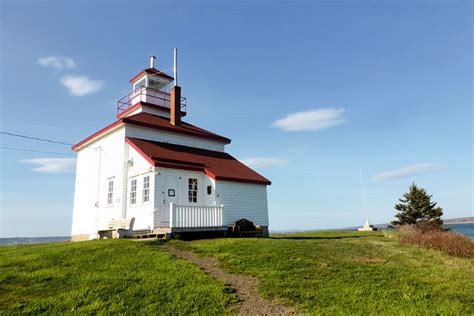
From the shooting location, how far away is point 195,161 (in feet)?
63.5

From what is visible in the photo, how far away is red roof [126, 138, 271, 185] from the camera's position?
1783 centimetres

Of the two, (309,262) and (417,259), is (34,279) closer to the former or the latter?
(309,262)

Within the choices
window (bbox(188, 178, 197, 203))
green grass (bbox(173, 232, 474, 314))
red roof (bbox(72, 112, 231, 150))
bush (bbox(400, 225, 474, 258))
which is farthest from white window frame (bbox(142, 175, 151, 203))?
bush (bbox(400, 225, 474, 258))

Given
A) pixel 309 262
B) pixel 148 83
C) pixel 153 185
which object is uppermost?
pixel 148 83

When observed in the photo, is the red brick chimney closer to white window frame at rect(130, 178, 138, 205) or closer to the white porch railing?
white window frame at rect(130, 178, 138, 205)

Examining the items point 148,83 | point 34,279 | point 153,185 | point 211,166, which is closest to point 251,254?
point 34,279

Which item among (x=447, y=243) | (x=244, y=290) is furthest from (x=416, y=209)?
(x=244, y=290)

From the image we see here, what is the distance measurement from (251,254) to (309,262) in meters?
1.92

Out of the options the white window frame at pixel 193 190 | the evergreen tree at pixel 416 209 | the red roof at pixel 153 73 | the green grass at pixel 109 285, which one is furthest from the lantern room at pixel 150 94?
the evergreen tree at pixel 416 209

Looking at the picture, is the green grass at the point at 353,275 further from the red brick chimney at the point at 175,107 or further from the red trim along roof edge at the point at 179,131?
the red brick chimney at the point at 175,107

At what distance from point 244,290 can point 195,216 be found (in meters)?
8.60

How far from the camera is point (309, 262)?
1084 cm

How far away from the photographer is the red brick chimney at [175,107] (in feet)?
75.2

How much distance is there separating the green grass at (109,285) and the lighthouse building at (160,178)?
16.1 ft
